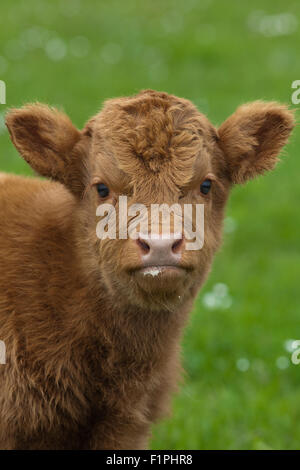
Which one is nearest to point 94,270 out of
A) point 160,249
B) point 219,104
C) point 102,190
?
point 102,190

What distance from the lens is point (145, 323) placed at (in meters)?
4.73

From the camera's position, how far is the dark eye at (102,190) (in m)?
4.48

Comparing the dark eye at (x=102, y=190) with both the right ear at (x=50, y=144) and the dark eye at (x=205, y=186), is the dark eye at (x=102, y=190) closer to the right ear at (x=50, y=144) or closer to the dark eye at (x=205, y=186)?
the right ear at (x=50, y=144)

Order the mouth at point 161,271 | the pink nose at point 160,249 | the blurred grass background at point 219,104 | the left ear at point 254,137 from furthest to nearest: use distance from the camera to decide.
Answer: the blurred grass background at point 219,104, the left ear at point 254,137, the mouth at point 161,271, the pink nose at point 160,249

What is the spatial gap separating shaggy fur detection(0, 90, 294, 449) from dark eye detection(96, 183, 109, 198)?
0.14 feet

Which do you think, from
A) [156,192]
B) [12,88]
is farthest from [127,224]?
[12,88]

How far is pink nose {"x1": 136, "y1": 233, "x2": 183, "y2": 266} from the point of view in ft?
13.0

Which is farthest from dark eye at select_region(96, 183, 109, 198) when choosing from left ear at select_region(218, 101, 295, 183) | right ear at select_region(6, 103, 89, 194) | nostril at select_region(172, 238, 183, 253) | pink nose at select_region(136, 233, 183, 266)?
left ear at select_region(218, 101, 295, 183)

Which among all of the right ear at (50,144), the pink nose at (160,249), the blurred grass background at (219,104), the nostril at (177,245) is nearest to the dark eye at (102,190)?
the right ear at (50,144)

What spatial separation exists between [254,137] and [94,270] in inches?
49.8

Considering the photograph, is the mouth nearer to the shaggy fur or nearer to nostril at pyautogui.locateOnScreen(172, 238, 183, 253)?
nostril at pyautogui.locateOnScreen(172, 238, 183, 253)
